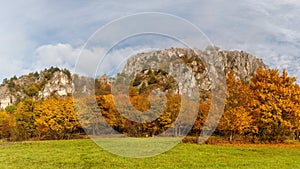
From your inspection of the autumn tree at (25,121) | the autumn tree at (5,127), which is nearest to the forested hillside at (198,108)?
the autumn tree at (25,121)

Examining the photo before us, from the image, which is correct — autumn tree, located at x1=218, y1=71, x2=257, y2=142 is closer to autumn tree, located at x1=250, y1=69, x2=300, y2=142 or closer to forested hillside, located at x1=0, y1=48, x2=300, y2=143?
forested hillside, located at x1=0, y1=48, x2=300, y2=143

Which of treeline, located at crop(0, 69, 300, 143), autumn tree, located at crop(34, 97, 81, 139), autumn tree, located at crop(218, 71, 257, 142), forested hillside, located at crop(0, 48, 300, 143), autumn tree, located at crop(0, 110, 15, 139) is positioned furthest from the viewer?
autumn tree, located at crop(0, 110, 15, 139)

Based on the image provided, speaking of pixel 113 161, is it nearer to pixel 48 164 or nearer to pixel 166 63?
pixel 48 164

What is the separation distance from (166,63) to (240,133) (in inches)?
880

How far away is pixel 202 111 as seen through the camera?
1607 inches

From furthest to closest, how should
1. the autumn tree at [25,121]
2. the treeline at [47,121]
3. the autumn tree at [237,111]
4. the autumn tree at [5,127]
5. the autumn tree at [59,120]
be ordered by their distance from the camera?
the autumn tree at [5,127] < the autumn tree at [25,121] < the treeline at [47,121] < the autumn tree at [59,120] < the autumn tree at [237,111]

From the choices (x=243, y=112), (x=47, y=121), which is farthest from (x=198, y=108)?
(x=47, y=121)

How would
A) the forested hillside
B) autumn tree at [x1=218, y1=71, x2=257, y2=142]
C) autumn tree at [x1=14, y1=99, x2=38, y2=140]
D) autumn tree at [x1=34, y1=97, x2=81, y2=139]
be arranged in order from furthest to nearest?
autumn tree at [x1=14, y1=99, x2=38, y2=140], autumn tree at [x1=34, y1=97, x2=81, y2=139], autumn tree at [x1=218, y1=71, x2=257, y2=142], the forested hillside

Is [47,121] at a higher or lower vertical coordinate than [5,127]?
higher

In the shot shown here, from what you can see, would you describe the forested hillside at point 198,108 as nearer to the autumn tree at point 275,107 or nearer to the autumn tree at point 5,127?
the autumn tree at point 275,107

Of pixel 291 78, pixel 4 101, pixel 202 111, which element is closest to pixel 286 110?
pixel 291 78

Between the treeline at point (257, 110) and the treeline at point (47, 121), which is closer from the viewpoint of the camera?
the treeline at point (257, 110)

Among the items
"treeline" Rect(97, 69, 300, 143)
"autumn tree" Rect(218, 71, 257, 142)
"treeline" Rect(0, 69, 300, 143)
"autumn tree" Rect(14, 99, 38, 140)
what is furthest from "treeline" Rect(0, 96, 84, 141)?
"autumn tree" Rect(218, 71, 257, 142)

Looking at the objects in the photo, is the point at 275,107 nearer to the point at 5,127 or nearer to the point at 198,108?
the point at 198,108
